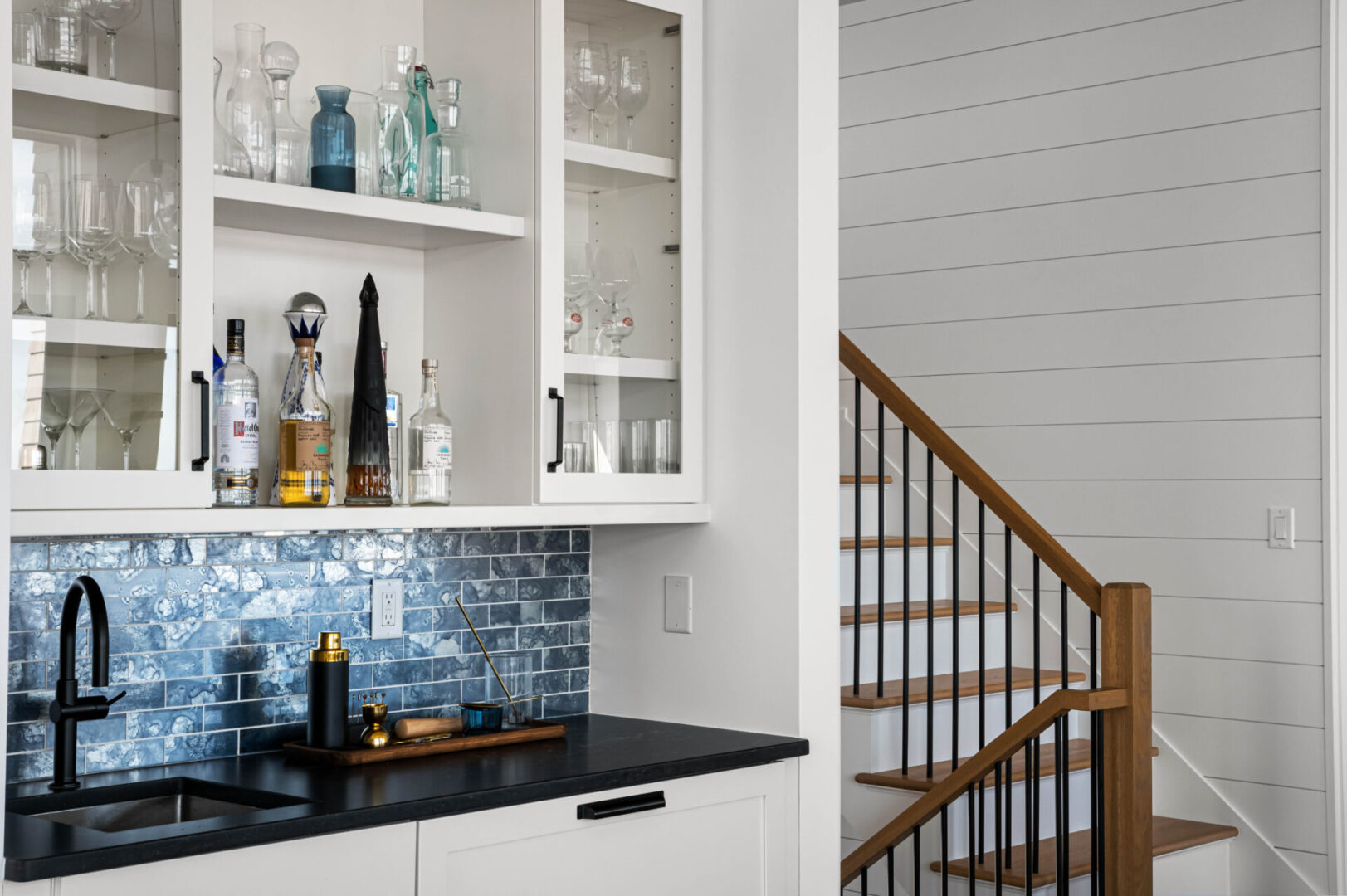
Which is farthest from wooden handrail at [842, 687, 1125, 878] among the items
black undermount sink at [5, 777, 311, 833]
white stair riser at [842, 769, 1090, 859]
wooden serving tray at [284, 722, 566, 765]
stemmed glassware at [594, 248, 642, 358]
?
black undermount sink at [5, 777, 311, 833]

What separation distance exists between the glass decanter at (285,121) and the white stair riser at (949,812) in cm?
225

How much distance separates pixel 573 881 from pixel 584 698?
30.4 inches

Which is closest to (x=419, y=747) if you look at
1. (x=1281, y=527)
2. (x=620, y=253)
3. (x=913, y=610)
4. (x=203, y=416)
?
(x=203, y=416)

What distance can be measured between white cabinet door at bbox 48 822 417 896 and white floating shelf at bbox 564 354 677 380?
951mm

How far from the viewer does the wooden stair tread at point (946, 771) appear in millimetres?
3629

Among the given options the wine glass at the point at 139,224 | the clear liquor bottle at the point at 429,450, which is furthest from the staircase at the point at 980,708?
the wine glass at the point at 139,224

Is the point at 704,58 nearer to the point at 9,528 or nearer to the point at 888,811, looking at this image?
A: the point at 9,528

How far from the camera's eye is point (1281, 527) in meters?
3.89

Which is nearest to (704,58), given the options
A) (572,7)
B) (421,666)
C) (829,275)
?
(572,7)

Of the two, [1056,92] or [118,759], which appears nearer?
[118,759]

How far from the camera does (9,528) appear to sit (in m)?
1.74

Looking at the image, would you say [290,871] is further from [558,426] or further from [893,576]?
[893,576]

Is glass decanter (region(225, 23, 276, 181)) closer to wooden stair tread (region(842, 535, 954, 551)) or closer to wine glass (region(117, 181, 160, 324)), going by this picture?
wine glass (region(117, 181, 160, 324))

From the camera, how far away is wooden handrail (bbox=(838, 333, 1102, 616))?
136 inches
